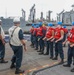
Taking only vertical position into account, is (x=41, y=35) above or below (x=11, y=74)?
above

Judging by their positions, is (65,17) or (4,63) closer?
(4,63)

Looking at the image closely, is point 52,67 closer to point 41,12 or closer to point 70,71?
point 70,71

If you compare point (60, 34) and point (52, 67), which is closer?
point (52, 67)

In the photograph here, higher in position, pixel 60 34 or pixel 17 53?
pixel 60 34

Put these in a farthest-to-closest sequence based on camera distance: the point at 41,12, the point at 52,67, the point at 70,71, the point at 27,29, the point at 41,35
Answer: the point at 41,12, the point at 27,29, the point at 41,35, the point at 52,67, the point at 70,71

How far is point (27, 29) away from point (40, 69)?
16.4 meters

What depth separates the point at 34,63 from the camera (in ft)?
28.1

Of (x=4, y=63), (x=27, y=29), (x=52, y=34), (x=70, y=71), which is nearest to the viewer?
(x=70, y=71)

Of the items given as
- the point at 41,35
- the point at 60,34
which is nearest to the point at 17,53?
the point at 60,34

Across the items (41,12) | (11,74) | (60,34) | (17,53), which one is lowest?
(11,74)

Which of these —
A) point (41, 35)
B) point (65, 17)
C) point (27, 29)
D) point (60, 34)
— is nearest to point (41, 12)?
point (65, 17)

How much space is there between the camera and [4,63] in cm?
853

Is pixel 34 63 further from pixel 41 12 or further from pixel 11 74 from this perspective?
pixel 41 12

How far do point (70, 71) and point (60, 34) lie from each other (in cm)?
196
